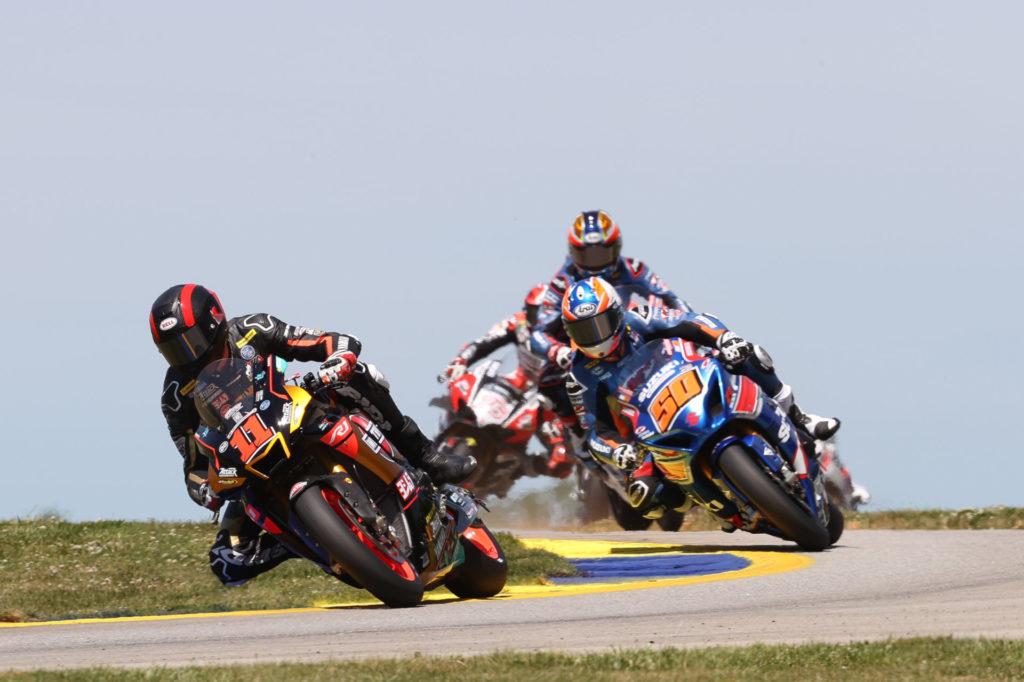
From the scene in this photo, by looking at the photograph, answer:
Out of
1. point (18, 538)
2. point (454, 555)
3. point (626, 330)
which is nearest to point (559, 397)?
point (626, 330)

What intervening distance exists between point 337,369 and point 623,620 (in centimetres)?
227

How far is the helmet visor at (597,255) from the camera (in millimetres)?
18062

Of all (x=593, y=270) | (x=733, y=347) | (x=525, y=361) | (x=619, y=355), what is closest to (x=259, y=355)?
(x=619, y=355)

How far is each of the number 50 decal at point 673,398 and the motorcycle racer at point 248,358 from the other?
8.97 feet

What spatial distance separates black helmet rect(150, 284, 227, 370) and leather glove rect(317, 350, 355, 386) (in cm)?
66

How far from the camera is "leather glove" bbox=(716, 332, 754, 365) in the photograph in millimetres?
13344

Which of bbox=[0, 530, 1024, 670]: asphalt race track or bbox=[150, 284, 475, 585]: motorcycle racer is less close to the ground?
bbox=[150, 284, 475, 585]: motorcycle racer

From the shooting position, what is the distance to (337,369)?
9773mm

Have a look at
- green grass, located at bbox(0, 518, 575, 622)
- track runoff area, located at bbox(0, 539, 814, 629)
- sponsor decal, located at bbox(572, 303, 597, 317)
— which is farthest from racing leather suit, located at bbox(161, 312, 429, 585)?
sponsor decal, located at bbox(572, 303, 597, 317)

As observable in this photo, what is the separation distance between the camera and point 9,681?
7059 mm

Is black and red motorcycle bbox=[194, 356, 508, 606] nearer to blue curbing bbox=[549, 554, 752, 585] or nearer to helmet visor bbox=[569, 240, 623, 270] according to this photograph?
blue curbing bbox=[549, 554, 752, 585]

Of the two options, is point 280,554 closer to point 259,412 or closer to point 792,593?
point 259,412

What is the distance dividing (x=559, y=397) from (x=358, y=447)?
27.2ft

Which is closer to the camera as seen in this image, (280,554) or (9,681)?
→ (9,681)
